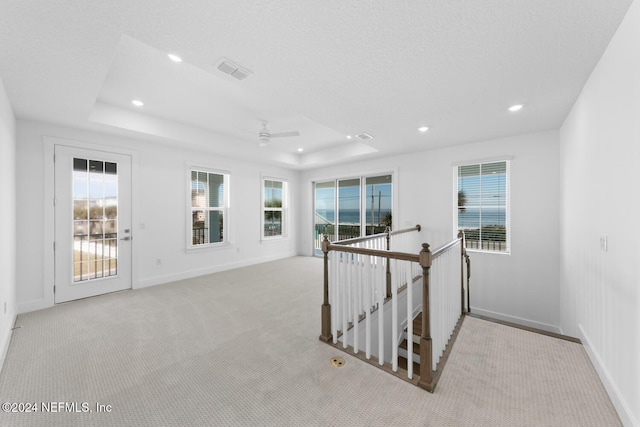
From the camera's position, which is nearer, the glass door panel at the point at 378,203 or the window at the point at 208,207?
the window at the point at 208,207

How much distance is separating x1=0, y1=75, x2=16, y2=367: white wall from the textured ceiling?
326 millimetres

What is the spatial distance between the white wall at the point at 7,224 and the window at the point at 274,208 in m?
3.98

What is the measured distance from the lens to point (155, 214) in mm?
4449

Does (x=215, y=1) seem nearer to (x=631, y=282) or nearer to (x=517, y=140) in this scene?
(x=631, y=282)

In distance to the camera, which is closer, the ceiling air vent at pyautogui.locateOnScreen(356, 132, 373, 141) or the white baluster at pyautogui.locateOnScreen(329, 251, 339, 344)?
the white baluster at pyautogui.locateOnScreen(329, 251, 339, 344)

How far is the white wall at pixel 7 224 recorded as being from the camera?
2.33 meters

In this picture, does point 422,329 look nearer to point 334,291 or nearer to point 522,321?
point 334,291

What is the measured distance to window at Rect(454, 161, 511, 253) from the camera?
411 cm

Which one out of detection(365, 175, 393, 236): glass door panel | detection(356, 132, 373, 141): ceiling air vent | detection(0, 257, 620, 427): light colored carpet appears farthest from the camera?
detection(365, 175, 393, 236): glass door panel

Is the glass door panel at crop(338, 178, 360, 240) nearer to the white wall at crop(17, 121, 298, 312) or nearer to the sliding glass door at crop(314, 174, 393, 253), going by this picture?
the sliding glass door at crop(314, 174, 393, 253)

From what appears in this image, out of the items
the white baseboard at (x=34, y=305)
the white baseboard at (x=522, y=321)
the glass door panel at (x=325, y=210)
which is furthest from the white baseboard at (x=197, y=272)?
the white baseboard at (x=522, y=321)

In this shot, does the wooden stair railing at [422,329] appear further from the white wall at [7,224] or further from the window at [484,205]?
the white wall at [7,224]

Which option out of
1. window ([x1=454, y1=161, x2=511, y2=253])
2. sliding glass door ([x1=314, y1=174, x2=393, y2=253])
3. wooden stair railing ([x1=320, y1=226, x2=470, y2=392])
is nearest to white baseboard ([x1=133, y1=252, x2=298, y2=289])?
sliding glass door ([x1=314, y1=174, x2=393, y2=253])

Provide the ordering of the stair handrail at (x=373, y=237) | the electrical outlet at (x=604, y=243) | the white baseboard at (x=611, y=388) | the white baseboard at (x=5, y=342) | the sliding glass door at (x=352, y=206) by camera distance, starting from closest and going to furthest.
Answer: the white baseboard at (x=611, y=388)
the electrical outlet at (x=604, y=243)
the white baseboard at (x=5, y=342)
the stair handrail at (x=373, y=237)
the sliding glass door at (x=352, y=206)
